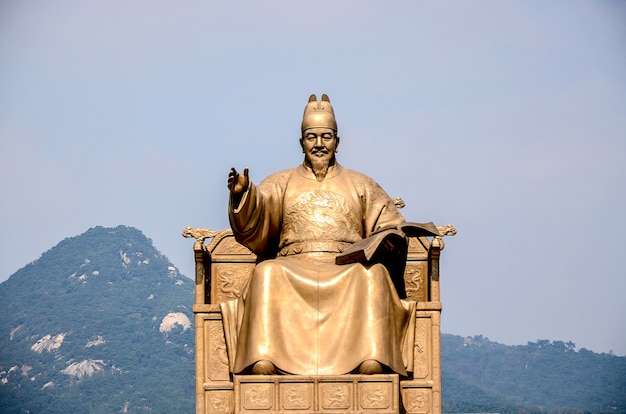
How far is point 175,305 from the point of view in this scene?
2106 inches

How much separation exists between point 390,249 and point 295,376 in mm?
1557

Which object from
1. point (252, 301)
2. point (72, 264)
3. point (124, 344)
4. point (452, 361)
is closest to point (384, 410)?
point (252, 301)

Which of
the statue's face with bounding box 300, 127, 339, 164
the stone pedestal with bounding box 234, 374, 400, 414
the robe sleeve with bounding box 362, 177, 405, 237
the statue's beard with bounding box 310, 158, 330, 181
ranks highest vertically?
the statue's face with bounding box 300, 127, 339, 164

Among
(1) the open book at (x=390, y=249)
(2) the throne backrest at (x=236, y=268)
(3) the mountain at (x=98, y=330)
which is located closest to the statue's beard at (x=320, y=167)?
(1) the open book at (x=390, y=249)

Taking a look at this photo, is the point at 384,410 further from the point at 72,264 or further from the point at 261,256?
the point at 72,264

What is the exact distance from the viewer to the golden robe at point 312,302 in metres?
14.9

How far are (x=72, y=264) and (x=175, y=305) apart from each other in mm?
5185

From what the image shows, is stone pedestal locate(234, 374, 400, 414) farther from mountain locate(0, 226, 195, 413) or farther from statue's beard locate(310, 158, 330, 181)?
mountain locate(0, 226, 195, 413)

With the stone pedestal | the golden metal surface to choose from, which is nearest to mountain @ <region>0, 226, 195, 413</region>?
the golden metal surface

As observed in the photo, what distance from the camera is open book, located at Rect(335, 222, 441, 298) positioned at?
15258 millimetres

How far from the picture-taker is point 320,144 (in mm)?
16156

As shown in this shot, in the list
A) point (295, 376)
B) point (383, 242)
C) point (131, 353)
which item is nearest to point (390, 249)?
point (383, 242)

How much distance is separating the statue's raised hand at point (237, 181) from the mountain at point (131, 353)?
61.0 ft

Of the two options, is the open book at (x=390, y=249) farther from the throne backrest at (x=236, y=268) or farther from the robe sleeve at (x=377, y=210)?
the throne backrest at (x=236, y=268)
